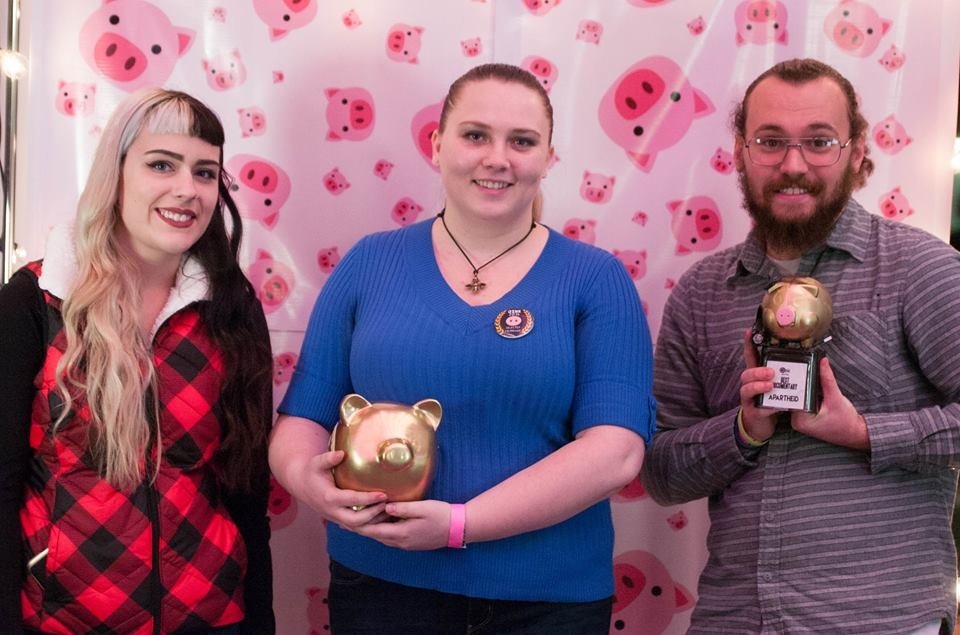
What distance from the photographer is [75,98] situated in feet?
8.38

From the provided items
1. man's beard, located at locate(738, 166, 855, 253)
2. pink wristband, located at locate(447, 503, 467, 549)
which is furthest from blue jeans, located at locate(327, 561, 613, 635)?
man's beard, located at locate(738, 166, 855, 253)

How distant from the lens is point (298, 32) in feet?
8.57

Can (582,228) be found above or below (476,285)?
above

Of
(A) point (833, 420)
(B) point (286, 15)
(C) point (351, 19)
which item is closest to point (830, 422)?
(A) point (833, 420)

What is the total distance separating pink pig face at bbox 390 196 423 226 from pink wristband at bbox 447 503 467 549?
121 centimetres

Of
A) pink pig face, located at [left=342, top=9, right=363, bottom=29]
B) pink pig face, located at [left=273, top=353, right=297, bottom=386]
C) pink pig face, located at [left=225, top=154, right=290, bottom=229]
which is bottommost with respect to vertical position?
pink pig face, located at [left=273, top=353, right=297, bottom=386]

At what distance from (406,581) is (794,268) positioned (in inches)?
43.5

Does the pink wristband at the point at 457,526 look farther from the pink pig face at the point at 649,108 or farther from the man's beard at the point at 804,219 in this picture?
the pink pig face at the point at 649,108

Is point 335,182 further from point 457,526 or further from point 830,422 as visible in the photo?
point 830,422

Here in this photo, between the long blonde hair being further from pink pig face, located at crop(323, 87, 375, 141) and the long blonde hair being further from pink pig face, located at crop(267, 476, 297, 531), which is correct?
pink pig face, located at crop(267, 476, 297, 531)

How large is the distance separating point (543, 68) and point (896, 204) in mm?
1120

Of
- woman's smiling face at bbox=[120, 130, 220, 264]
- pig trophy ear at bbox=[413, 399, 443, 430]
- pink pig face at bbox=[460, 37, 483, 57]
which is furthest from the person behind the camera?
pink pig face at bbox=[460, 37, 483, 57]

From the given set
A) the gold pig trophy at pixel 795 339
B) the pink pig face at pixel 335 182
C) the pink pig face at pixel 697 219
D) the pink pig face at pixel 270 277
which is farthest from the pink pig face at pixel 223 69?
the gold pig trophy at pixel 795 339

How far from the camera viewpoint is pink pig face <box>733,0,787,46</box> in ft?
8.77
